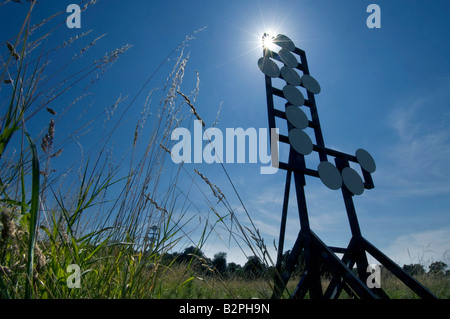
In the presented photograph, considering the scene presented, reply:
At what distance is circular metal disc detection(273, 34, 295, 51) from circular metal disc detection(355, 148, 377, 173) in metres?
1.63

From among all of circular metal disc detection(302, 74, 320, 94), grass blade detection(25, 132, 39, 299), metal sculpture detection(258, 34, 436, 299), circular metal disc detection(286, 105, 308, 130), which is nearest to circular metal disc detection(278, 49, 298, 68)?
metal sculpture detection(258, 34, 436, 299)

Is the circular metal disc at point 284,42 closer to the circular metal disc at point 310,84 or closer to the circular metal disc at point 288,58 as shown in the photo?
the circular metal disc at point 288,58

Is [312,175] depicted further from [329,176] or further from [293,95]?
[293,95]

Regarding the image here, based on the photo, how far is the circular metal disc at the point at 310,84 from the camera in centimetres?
334

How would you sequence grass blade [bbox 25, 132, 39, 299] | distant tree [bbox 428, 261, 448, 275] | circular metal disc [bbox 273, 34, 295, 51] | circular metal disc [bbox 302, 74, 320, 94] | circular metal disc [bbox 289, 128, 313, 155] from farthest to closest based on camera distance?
distant tree [bbox 428, 261, 448, 275] → circular metal disc [bbox 273, 34, 295, 51] → circular metal disc [bbox 302, 74, 320, 94] → circular metal disc [bbox 289, 128, 313, 155] → grass blade [bbox 25, 132, 39, 299]

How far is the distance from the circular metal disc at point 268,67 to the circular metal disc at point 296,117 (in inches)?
18.1

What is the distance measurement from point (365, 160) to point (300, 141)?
117 centimetres

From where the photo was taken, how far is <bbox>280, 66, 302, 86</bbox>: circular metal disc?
126 inches

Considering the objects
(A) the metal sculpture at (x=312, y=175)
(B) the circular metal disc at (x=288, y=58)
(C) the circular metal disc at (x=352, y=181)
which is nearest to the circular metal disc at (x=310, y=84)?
(A) the metal sculpture at (x=312, y=175)

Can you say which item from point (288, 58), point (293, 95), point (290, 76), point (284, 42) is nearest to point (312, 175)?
point (293, 95)

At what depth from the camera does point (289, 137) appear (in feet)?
8.86

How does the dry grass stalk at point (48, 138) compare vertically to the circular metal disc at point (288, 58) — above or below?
below

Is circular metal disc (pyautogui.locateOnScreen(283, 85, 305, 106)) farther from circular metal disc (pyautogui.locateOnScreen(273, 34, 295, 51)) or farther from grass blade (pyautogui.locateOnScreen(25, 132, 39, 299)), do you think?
grass blade (pyautogui.locateOnScreen(25, 132, 39, 299))
